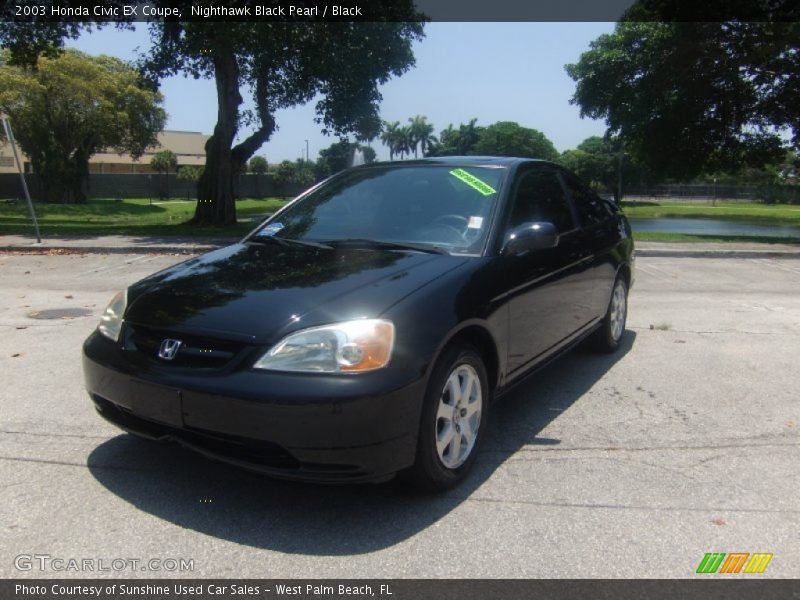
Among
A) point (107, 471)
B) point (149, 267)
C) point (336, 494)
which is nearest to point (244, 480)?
point (336, 494)

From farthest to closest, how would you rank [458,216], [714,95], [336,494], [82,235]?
[714,95], [82,235], [458,216], [336,494]

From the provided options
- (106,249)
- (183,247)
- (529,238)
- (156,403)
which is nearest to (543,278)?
(529,238)

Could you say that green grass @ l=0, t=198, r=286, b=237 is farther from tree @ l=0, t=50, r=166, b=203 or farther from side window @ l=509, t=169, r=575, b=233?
side window @ l=509, t=169, r=575, b=233

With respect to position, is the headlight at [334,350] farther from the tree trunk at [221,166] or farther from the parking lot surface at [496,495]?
the tree trunk at [221,166]

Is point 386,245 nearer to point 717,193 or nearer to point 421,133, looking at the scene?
point 717,193

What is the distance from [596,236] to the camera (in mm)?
5258

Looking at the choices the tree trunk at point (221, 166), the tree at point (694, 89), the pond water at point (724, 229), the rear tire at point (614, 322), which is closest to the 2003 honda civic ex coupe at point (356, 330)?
the rear tire at point (614, 322)

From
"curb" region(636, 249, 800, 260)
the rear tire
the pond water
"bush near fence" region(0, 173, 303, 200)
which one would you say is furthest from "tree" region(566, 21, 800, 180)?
"bush near fence" region(0, 173, 303, 200)

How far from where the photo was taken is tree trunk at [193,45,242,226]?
64.6ft

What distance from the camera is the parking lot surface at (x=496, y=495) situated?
8.96ft

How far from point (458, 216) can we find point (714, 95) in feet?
69.1
